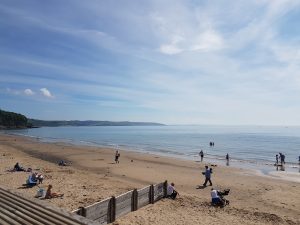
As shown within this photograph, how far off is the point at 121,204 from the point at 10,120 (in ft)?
614

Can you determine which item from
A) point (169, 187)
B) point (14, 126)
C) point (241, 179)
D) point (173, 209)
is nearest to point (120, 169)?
point (241, 179)

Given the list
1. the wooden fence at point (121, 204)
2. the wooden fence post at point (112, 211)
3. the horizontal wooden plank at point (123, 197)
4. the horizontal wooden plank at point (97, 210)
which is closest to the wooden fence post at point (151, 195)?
the wooden fence at point (121, 204)

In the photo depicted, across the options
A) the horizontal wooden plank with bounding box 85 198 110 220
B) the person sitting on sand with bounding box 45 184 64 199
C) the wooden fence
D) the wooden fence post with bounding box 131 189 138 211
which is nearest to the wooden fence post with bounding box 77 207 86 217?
the wooden fence

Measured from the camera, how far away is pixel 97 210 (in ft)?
40.5

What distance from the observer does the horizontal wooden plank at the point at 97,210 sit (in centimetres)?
1171

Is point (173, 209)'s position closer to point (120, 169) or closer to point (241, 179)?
point (241, 179)

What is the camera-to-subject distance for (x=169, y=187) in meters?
18.1

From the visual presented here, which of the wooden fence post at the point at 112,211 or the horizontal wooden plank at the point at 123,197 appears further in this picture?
the horizontal wooden plank at the point at 123,197

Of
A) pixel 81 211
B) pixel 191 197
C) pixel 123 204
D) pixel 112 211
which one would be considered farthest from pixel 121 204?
pixel 191 197

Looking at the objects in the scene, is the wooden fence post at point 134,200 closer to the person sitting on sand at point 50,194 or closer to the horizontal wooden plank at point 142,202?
the horizontal wooden plank at point 142,202

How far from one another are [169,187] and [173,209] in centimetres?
215

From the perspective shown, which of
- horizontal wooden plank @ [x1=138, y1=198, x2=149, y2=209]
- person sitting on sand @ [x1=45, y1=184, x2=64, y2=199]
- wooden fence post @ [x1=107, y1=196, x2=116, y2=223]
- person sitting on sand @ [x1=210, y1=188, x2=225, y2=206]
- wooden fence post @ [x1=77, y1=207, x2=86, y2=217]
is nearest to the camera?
wooden fence post @ [x1=77, y1=207, x2=86, y2=217]

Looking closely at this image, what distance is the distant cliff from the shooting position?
18123cm

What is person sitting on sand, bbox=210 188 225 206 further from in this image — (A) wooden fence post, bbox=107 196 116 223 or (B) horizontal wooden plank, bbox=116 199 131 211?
(A) wooden fence post, bbox=107 196 116 223
